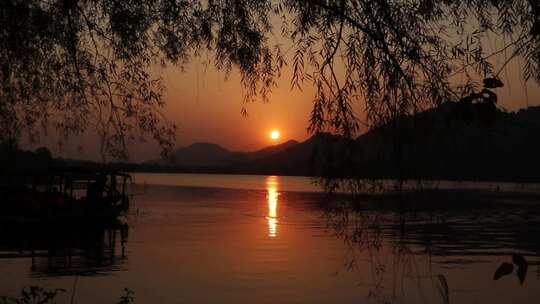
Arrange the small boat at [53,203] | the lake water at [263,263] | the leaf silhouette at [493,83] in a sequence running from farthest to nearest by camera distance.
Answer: the small boat at [53,203], the lake water at [263,263], the leaf silhouette at [493,83]

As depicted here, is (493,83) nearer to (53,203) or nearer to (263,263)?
(263,263)

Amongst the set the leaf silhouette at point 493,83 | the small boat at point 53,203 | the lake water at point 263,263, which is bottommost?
the lake water at point 263,263

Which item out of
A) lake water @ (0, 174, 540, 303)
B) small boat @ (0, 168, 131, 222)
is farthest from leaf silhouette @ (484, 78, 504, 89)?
small boat @ (0, 168, 131, 222)

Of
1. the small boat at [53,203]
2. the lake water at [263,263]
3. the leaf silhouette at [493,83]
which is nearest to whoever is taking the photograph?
the leaf silhouette at [493,83]

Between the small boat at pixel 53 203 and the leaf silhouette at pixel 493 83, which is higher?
the leaf silhouette at pixel 493 83

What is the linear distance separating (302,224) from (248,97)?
5105 cm

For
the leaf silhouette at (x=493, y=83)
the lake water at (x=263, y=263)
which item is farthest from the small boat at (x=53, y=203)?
the leaf silhouette at (x=493, y=83)

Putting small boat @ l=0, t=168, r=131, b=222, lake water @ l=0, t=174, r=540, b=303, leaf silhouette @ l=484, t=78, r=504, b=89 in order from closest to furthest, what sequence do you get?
1. leaf silhouette @ l=484, t=78, r=504, b=89
2. lake water @ l=0, t=174, r=540, b=303
3. small boat @ l=0, t=168, r=131, b=222

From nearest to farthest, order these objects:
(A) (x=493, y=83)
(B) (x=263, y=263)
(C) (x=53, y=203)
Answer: (A) (x=493, y=83)
(B) (x=263, y=263)
(C) (x=53, y=203)

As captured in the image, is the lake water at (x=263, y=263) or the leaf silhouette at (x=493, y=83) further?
the lake water at (x=263, y=263)

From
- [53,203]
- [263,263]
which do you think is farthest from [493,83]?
[53,203]

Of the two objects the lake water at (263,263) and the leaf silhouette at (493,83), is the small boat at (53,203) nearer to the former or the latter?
the lake water at (263,263)

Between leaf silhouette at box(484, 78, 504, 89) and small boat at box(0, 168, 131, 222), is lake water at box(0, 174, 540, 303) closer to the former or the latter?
small boat at box(0, 168, 131, 222)

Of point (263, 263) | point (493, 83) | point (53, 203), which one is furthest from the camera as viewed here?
point (53, 203)
